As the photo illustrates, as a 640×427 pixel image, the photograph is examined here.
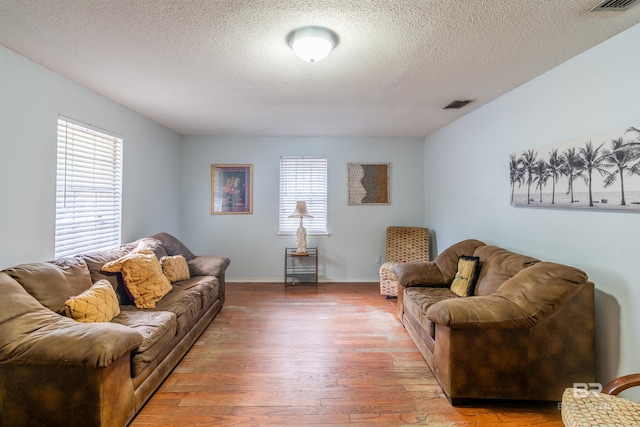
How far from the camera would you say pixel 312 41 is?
187cm

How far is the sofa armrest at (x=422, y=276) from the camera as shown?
3.21 meters

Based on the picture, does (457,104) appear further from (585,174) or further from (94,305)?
(94,305)

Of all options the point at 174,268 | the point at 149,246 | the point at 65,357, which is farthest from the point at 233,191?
the point at 65,357

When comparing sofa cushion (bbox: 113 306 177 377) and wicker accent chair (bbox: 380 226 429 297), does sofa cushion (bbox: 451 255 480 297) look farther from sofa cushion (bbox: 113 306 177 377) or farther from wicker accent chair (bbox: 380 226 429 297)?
sofa cushion (bbox: 113 306 177 377)

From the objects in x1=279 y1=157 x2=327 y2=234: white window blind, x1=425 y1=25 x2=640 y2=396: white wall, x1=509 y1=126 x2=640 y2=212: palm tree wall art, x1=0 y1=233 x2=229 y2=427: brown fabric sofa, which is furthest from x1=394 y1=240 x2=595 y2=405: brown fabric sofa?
x1=279 y1=157 x2=327 y2=234: white window blind

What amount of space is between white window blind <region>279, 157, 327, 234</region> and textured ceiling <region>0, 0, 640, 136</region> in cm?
170

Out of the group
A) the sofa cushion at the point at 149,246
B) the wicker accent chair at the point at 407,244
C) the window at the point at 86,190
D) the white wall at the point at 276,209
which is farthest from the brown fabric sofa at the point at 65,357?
the wicker accent chair at the point at 407,244

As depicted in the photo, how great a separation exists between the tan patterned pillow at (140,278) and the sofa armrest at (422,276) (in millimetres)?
2496

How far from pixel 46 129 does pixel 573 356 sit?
4.31 meters

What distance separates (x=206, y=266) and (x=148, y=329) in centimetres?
151

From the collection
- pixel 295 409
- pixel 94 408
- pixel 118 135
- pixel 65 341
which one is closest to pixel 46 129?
pixel 118 135

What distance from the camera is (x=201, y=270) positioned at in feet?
11.7

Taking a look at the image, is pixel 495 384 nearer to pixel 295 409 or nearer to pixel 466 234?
pixel 295 409

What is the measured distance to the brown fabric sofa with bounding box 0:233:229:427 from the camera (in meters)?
1.58
